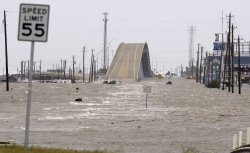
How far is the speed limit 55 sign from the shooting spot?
1243cm

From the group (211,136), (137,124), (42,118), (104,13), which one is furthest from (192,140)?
(104,13)

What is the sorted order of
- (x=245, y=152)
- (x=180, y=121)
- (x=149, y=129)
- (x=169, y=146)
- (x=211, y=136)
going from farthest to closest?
(x=180, y=121) < (x=149, y=129) < (x=211, y=136) < (x=169, y=146) < (x=245, y=152)

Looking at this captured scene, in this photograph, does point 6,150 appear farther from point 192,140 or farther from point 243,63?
point 243,63

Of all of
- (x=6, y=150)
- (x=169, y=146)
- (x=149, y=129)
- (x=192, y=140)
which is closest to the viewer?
(x=6, y=150)

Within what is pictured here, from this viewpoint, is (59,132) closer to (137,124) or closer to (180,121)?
(137,124)

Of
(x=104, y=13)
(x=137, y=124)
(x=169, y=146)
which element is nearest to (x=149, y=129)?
(x=137, y=124)

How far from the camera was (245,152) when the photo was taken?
1115 centimetres

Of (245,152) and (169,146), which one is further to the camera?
(169,146)

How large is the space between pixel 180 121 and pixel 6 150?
17.9 meters

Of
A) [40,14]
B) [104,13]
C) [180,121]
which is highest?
[104,13]

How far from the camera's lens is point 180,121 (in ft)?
100

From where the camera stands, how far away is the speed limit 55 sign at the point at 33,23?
1243cm

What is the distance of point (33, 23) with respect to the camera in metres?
12.5

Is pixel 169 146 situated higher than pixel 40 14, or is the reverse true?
pixel 40 14
